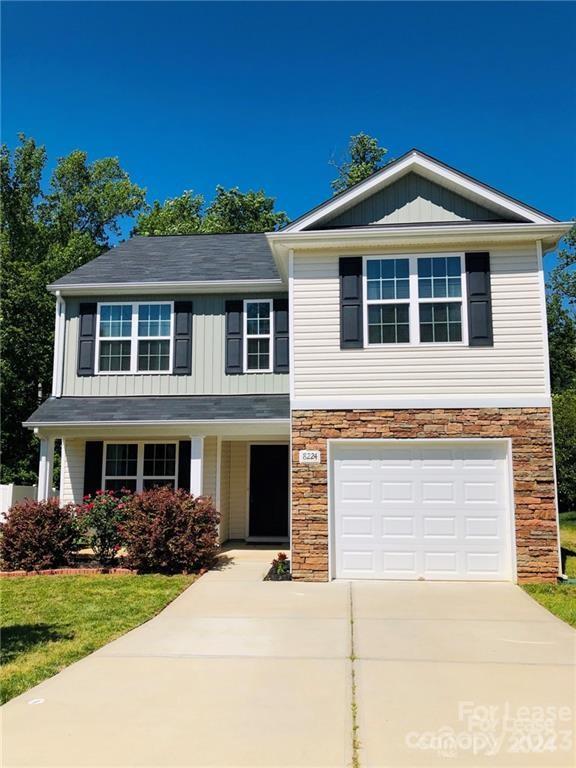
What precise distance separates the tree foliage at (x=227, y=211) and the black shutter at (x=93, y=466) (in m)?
18.8

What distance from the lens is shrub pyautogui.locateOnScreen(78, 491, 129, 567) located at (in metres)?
11.2

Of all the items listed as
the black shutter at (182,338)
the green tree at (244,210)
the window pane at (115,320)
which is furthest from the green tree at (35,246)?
the black shutter at (182,338)

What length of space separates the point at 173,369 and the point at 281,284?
319cm

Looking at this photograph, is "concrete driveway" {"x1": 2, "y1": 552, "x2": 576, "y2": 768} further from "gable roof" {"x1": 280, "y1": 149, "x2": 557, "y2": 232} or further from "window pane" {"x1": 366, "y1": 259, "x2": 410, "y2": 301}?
"gable roof" {"x1": 280, "y1": 149, "x2": 557, "y2": 232}

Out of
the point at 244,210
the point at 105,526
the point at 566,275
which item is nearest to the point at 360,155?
the point at 244,210

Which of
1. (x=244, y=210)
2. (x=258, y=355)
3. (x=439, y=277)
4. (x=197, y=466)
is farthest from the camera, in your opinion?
(x=244, y=210)

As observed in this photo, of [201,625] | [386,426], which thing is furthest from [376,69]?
[201,625]

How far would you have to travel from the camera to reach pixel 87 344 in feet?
46.9

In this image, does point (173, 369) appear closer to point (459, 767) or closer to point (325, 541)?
point (325, 541)

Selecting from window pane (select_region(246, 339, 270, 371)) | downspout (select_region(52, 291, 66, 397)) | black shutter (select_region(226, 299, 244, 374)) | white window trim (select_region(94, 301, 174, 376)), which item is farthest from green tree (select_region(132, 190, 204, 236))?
window pane (select_region(246, 339, 270, 371))

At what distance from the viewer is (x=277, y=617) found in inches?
305

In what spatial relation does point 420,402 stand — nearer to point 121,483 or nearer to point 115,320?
point 121,483

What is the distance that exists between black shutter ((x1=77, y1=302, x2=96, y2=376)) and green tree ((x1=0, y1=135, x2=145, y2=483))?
7.74 meters

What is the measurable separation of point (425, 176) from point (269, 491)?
25.5 ft
